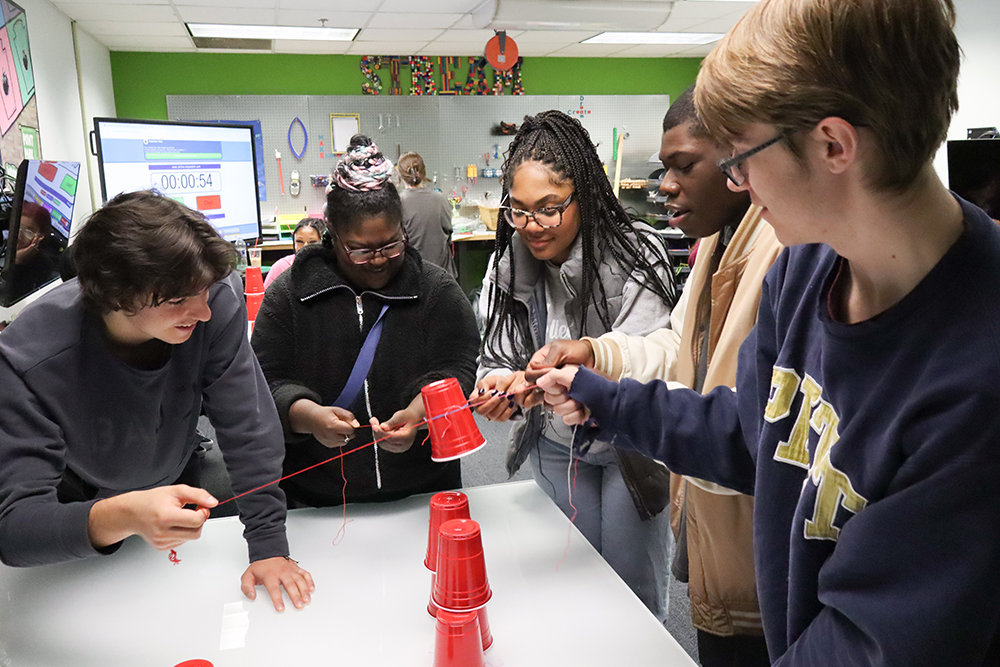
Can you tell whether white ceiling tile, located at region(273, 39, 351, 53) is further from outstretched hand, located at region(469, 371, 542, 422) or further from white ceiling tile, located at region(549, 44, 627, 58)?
outstretched hand, located at region(469, 371, 542, 422)

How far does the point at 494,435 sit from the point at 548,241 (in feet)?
9.20

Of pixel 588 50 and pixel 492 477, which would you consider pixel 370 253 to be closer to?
pixel 492 477

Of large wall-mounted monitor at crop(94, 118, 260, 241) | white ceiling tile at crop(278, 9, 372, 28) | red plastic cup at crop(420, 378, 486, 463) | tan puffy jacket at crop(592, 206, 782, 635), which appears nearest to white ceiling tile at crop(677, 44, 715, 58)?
white ceiling tile at crop(278, 9, 372, 28)

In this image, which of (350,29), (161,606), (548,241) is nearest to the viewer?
(161,606)

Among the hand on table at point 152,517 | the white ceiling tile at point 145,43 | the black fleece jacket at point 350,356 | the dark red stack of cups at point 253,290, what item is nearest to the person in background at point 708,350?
the black fleece jacket at point 350,356

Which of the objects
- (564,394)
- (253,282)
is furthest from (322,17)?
(564,394)

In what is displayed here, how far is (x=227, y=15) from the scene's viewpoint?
18.5 feet

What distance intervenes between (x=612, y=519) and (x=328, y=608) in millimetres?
698

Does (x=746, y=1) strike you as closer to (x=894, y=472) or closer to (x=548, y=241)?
(x=548, y=241)

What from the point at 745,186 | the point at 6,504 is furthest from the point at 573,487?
the point at 6,504

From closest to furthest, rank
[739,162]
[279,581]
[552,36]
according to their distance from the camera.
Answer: [739,162], [279,581], [552,36]

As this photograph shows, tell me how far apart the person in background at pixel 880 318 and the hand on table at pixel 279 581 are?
83cm

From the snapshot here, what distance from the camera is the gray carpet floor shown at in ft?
7.38

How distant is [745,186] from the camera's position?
2.64 feet
